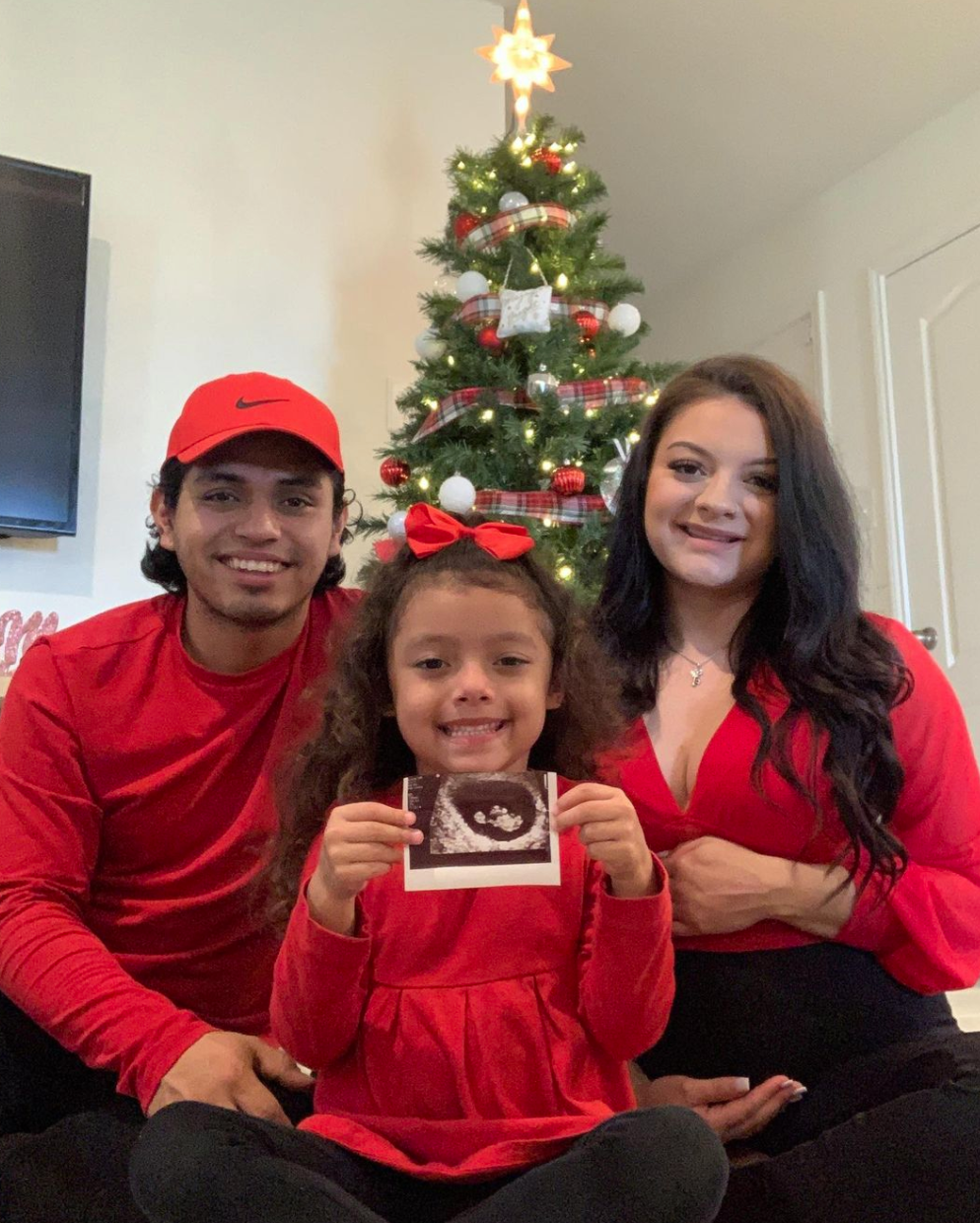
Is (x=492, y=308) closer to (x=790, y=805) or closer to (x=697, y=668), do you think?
(x=697, y=668)

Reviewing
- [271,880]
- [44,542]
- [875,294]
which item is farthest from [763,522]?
[875,294]

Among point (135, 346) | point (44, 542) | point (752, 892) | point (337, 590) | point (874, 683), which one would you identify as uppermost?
point (135, 346)

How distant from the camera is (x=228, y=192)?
283cm

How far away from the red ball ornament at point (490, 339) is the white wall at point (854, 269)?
157 centimetres

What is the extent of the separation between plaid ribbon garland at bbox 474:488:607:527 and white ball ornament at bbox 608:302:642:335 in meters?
0.44

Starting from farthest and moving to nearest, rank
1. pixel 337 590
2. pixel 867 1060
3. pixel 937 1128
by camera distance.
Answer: pixel 337 590 < pixel 867 1060 < pixel 937 1128

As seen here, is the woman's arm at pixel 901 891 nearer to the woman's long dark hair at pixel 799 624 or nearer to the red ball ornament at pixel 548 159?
the woman's long dark hair at pixel 799 624

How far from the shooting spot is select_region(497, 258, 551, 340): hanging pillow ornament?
229 centimetres

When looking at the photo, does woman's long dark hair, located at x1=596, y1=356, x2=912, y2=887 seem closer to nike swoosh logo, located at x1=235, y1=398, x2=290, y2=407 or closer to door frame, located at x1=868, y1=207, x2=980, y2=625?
nike swoosh logo, located at x1=235, y1=398, x2=290, y2=407

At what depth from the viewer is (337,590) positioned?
1667 mm

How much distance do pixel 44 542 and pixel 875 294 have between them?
9.53 feet

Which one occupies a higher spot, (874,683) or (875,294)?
(875,294)

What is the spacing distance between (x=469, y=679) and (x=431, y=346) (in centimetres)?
152

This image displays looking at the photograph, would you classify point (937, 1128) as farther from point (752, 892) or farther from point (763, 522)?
point (763, 522)
